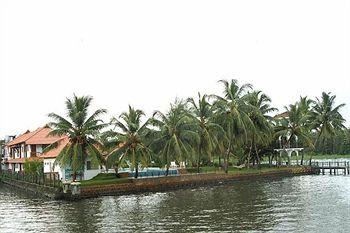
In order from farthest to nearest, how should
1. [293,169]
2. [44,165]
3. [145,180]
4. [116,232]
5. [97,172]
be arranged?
[293,169]
[44,165]
[97,172]
[145,180]
[116,232]

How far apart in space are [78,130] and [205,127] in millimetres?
16262

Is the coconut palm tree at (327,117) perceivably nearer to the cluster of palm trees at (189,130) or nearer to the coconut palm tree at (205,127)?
the cluster of palm trees at (189,130)

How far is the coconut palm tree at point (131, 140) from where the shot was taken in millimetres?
43812

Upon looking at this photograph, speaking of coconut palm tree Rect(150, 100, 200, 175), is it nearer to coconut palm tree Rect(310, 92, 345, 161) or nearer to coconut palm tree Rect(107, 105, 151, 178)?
coconut palm tree Rect(107, 105, 151, 178)

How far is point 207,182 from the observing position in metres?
49.6

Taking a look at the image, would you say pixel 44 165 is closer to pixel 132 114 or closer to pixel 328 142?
pixel 132 114

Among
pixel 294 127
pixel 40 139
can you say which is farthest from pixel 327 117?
pixel 40 139

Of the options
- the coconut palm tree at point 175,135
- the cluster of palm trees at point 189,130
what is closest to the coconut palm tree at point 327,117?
the cluster of palm trees at point 189,130

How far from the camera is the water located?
74.1ft

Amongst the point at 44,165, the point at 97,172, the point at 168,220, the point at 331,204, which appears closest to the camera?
the point at 168,220

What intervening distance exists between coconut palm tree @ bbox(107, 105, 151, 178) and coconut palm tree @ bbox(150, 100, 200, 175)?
259 centimetres

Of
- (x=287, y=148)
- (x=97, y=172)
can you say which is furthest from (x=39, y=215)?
(x=287, y=148)

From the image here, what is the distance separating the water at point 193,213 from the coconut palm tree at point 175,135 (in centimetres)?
836

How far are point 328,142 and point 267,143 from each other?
5556 cm
